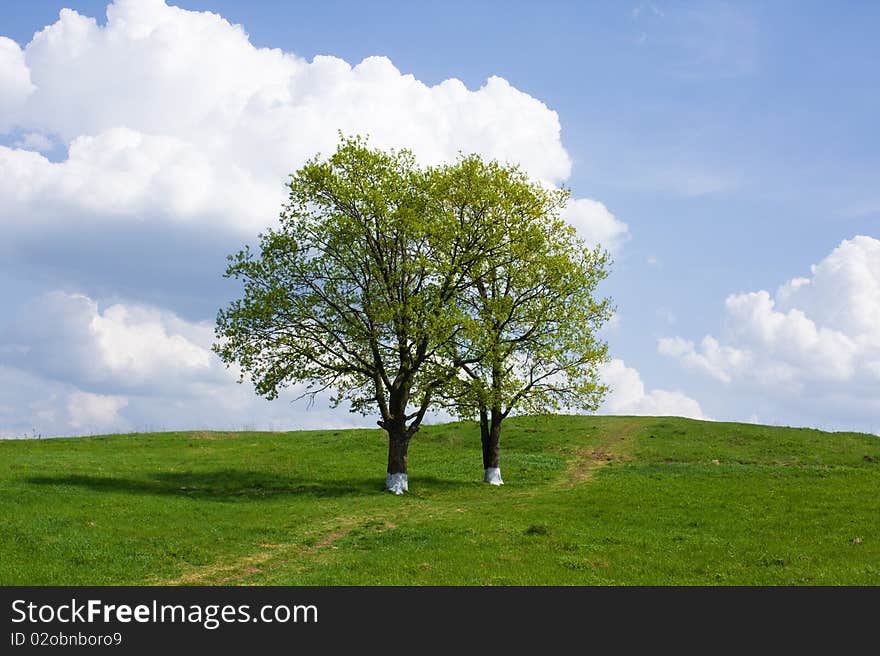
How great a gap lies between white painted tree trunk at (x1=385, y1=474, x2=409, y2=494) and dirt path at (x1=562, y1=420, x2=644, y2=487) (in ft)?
36.2

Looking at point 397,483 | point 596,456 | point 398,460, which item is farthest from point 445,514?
point 596,456

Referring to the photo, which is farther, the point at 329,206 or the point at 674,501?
the point at 329,206

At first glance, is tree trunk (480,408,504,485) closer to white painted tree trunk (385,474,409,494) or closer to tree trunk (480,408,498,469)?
tree trunk (480,408,498,469)

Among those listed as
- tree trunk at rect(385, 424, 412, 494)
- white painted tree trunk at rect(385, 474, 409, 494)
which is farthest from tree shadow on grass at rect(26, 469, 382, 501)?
tree trunk at rect(385, 424, 412, 494)

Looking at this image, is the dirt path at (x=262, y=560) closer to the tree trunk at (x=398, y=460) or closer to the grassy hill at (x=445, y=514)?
the grassy hill at (x=445, y=514)

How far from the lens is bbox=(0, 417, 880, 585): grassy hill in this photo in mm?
26031

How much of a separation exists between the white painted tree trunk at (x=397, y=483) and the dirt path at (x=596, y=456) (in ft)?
36.2

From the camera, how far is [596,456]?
64.1m

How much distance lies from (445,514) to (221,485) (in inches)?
671

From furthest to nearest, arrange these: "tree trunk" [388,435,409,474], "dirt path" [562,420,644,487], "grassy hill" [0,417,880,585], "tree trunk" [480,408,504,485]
Result: "dirt path" [562,420,644,487], "tree trunk" [480,408,504,485], "tree trunk" [388,435,409,474], "grassy hill" [0,417,880,585]
